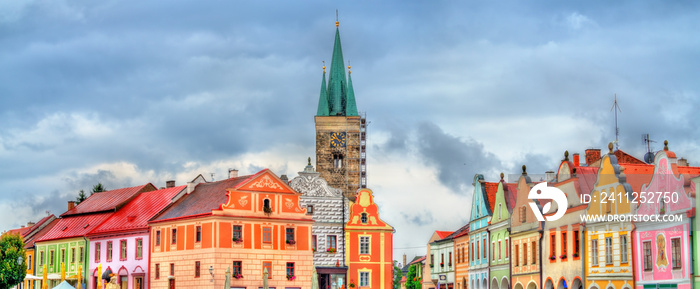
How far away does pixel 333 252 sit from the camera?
239 ft

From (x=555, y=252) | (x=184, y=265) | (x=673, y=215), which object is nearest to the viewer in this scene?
(x=673, y=215)

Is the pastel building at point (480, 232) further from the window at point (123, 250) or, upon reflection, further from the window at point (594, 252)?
the window at point (123, 250)

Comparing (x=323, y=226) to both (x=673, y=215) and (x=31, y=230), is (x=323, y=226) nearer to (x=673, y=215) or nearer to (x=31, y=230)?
(x=31, y=230)

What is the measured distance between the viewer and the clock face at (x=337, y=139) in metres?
122

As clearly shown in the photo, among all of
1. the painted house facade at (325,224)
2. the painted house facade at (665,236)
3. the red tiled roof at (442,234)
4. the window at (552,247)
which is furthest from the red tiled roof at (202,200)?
the painted house facade at (665,236)

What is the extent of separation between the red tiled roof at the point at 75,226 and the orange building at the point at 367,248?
58.2 feet

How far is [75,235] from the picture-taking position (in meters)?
72.1

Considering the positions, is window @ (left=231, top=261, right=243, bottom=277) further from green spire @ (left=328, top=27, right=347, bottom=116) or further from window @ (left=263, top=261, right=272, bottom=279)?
green spire @ (left=328, top=27, right=347, bottom=116)

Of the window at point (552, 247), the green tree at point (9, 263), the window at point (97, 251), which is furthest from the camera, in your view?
the window at point (97, 251)

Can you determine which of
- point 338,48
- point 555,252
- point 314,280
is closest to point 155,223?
point 314,280

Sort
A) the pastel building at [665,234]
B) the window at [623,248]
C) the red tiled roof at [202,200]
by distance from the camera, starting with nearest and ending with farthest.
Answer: the pastel building at [665,234]
the window at [623,248]
the red tiled roof at [202,200]

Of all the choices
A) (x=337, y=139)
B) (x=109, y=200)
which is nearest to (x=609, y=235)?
(x=109, y=200)

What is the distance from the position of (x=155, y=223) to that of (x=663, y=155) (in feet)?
115

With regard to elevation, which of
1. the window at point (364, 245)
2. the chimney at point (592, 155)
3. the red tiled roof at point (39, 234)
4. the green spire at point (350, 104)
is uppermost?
the green spire at point (350, 104)
